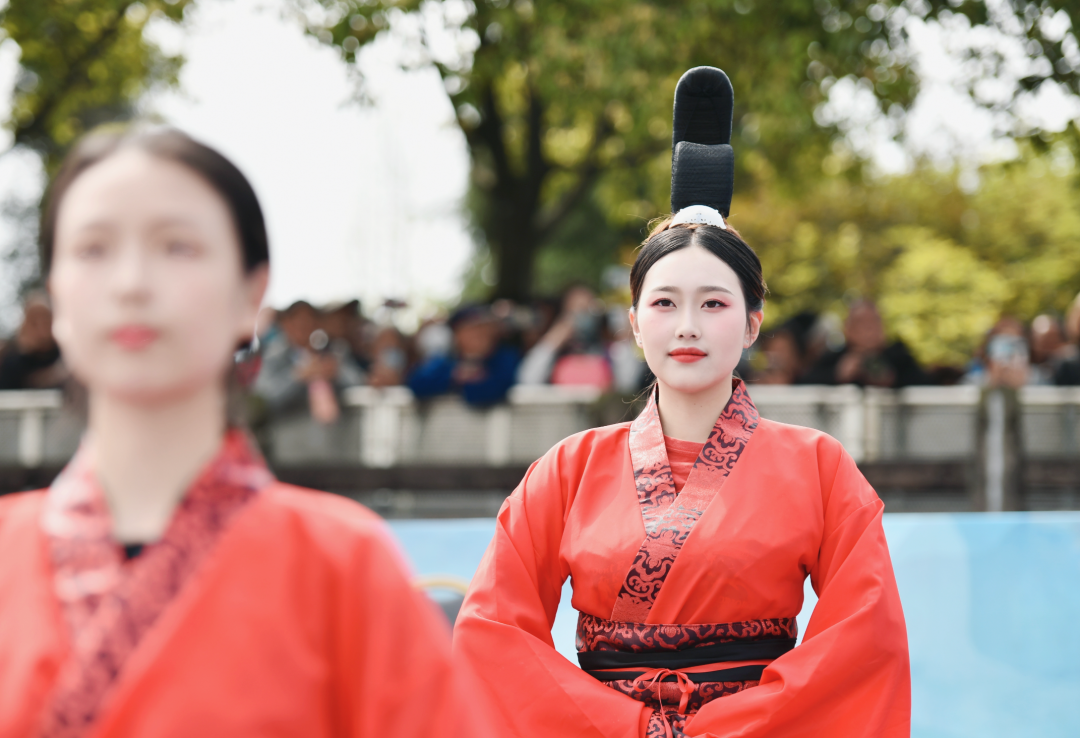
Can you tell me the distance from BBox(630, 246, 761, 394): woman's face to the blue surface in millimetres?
1628

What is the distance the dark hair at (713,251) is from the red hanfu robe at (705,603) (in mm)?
284

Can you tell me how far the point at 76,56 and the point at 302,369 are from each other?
539 cm

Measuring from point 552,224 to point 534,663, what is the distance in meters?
9.97

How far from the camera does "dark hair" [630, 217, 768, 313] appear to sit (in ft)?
7.02

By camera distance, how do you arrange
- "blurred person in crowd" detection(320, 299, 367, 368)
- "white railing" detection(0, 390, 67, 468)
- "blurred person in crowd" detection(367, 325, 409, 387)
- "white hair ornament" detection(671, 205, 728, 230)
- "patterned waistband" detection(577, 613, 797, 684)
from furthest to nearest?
"blurred person in crowd" detection(367, 325, 409, 387) < "blurred person in crowd" detection(320, 299, 367, 368) < "white railing" detection(0, 390, 67, 468) < "white hair ornament" detection(671, 205, 728, 230) < "patterned waistband" detection(577, 613, 797, 684)

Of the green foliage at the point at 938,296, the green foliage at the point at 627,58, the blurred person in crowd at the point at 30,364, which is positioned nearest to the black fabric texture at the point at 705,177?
the green foliage at the point at 627,58

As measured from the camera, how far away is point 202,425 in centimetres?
117

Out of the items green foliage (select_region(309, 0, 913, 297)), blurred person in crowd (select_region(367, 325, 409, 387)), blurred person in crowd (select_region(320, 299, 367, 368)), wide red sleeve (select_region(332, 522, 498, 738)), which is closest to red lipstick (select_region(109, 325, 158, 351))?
wide red sleeve (select_region(332, 522, 498, 738))

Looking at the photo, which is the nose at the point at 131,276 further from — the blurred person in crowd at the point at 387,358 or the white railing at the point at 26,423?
the white railing at the point at 26,423

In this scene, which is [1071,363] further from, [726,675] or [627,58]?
[726,675]

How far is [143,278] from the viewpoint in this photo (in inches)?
42.8

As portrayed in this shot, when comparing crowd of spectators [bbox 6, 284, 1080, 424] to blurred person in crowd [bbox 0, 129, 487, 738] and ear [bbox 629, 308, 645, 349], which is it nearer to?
ear [bbox 629, 308, 645, 349]

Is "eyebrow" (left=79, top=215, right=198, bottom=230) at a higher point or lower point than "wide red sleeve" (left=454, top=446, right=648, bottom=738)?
higher

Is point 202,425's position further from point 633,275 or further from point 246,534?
point 633,275
